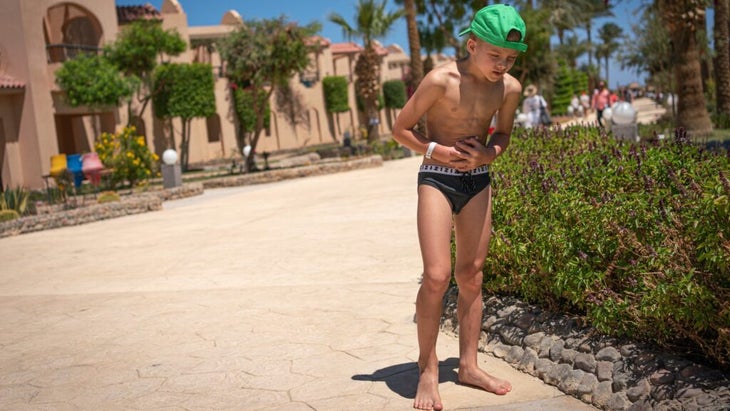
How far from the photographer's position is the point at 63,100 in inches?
997

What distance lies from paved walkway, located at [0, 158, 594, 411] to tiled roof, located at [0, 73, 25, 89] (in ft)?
40.8

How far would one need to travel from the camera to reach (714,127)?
20.5 metres

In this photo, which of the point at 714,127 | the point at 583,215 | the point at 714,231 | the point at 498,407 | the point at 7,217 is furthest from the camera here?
the point at 714,127

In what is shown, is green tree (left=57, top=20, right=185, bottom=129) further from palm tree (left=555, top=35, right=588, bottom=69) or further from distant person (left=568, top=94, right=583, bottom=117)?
palm tree (left=555, top=35, right=588, bottom=69)

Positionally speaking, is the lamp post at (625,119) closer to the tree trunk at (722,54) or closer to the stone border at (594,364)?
the stone border at (594,364)

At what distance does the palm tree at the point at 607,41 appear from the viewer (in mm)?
100625

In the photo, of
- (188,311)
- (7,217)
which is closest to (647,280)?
(188,311)

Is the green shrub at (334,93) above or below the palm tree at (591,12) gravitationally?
below

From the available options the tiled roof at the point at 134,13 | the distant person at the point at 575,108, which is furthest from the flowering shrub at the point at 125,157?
the distant person at the point at 575,108

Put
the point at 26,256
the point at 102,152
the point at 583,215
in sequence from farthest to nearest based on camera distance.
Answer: the point at 102,152 → the point at 26,256 → the point at 583,215

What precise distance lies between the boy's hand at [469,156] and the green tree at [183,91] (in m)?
29.4

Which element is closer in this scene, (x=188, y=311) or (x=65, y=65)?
(x=188, y=311)

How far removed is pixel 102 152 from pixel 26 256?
462 inches

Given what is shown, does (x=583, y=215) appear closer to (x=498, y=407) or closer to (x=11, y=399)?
(x=498, y=407)
